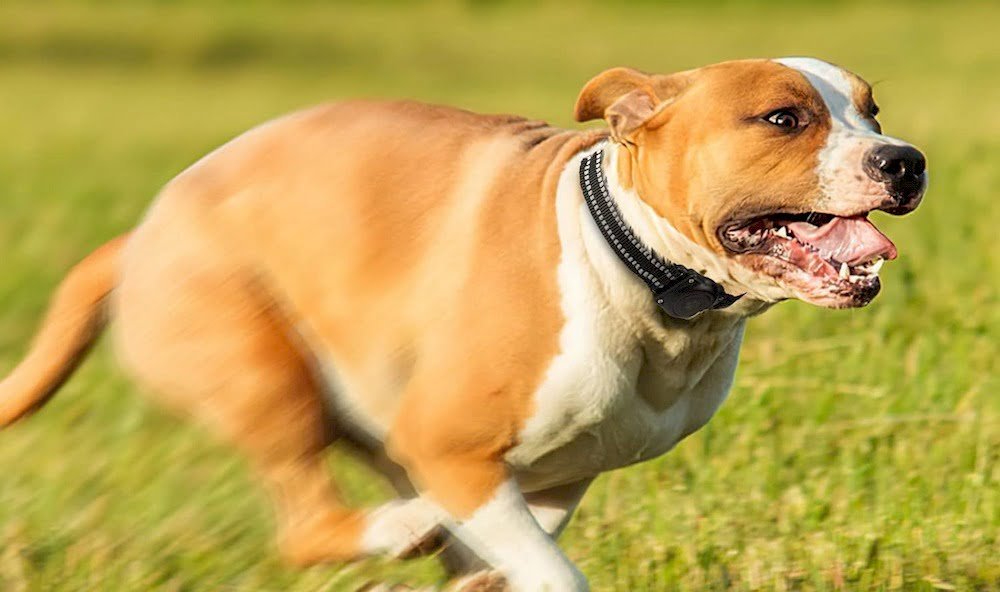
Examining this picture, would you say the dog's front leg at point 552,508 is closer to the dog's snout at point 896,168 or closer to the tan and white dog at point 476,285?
the tan and white dog at point 476,285

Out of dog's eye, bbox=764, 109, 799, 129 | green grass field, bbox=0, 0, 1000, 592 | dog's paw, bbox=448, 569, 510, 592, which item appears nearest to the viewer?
dog's eye, bbox=764, 109, 799, 129

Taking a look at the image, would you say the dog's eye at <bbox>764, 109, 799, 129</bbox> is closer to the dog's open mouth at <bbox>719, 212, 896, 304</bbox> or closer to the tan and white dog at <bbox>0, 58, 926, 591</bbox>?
the tan and white dog at <bbox>0, 58, 926, 591</bbox>

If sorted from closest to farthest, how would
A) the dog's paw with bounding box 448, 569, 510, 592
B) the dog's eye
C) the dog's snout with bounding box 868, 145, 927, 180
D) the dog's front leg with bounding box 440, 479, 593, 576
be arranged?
the dog's snout with bounding box 868, 145, 927, 180
the dog's eye
the dog's paw with bounding box 448, 569, 510, 592
the dog's front leg with bounding box 440, 479, 593, 576

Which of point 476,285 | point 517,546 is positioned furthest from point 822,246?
point 517,546

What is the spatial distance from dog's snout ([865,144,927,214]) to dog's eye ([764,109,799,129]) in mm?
198

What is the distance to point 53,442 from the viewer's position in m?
5.60

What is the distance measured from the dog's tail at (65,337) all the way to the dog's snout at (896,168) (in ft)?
7.22

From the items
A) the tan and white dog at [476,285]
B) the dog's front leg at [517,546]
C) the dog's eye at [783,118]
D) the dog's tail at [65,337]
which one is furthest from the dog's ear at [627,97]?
the dog's tail at [65,337]

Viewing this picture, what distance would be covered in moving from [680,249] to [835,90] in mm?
536

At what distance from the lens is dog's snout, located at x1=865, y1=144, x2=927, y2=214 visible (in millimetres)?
3789

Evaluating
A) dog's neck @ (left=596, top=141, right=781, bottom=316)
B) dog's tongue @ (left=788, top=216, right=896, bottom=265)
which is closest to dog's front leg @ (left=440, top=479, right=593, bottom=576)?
dog's neck @ (left=596, top=141, right=781, bottom=316)

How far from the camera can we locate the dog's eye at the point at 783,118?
3895 mm

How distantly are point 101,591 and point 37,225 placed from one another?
548 cm

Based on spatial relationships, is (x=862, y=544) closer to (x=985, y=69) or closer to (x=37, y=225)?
(x=37, y=225)
